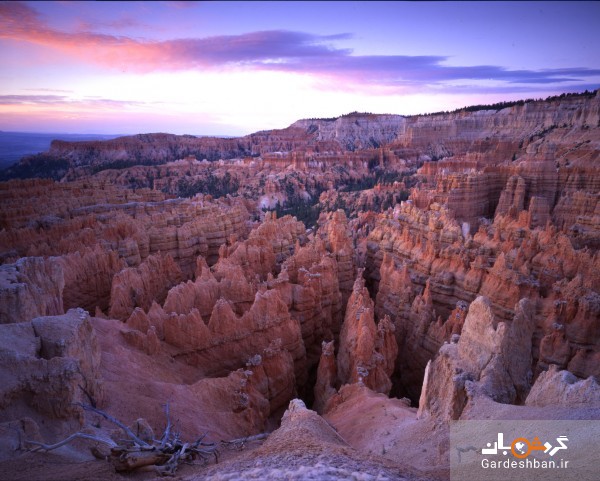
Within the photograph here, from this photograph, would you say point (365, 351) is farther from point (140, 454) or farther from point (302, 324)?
point (140, 454)

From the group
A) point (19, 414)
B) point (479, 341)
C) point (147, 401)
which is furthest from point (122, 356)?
point (479, 341)

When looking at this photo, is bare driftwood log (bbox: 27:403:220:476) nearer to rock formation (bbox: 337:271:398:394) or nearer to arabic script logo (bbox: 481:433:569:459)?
arabic script logo (bbox: 481:433:569:459)

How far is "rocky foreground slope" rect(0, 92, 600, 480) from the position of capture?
5594 millimetres

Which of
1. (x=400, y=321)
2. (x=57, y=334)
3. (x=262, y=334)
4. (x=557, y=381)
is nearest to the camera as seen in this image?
(x=557, y=381)

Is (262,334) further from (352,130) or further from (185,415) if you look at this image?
(352,130)

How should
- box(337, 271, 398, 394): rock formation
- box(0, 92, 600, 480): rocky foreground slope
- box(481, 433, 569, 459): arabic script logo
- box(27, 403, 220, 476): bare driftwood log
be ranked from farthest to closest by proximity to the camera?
box(337, 271, 398, 394): rock formation
box(0, 92, 600, 480): rocky foreground slope
box(481, 433, 569, 459): arabic script logo
box(27, 403, 220, 476): bare driftwood log

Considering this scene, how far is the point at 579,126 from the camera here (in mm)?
50406

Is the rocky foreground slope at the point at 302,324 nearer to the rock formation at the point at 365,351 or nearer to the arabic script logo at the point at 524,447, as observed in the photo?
the rock formation at the point at 365,351

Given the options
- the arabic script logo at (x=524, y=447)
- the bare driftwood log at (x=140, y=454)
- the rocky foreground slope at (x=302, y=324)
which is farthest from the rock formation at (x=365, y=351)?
the bare driftwood log at (x=140, y=454)

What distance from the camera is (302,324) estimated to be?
592 inches

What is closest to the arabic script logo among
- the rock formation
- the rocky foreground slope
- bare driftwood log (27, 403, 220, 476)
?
the rocky foreground slope

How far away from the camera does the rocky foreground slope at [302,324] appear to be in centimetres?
559

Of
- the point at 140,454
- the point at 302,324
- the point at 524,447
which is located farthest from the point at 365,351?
the point at 140,454

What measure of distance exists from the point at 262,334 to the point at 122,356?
4515 mm
